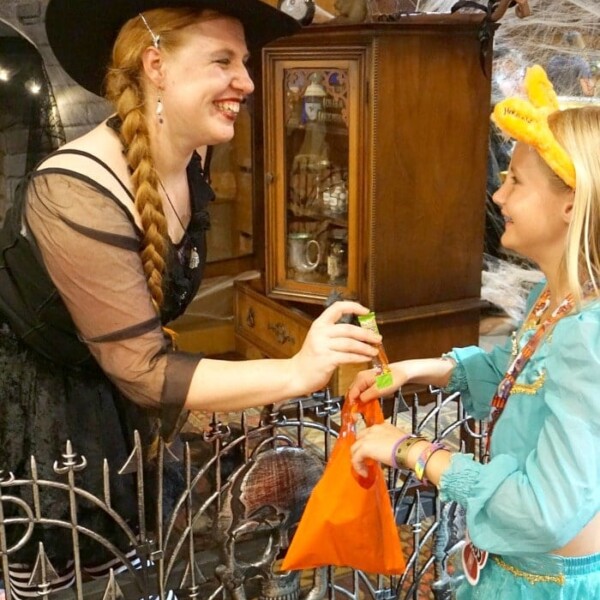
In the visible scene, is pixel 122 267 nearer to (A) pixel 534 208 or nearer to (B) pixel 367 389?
(B) pixel 367 389

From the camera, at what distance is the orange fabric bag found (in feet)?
3.97

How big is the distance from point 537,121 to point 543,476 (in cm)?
46

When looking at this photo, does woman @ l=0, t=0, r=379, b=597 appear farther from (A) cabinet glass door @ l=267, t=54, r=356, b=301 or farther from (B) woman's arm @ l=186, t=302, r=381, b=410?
(A) cabinet glass door @ l=267, t=54, r=356, b=301

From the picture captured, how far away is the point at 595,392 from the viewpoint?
0.96 meters

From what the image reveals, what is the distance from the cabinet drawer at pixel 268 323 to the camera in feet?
10.9

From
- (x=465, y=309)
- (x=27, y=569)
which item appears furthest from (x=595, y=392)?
(x=465, y=309)

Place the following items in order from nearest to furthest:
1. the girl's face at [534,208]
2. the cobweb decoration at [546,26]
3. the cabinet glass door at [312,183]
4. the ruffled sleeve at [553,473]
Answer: the ruffled sleeve at [553,473] < the girl's face at [534,208] < the cabinet glass door at [312,183] < the cobweb decoration at [546,26]

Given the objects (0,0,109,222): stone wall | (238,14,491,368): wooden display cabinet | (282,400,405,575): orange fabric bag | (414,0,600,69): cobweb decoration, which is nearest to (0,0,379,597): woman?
(282,400,405,575): orange fabric bag

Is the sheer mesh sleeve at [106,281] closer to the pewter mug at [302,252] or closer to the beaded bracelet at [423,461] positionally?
the beaded bracelet at [423,461]

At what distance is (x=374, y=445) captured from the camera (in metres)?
1.16

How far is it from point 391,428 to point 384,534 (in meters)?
0.18

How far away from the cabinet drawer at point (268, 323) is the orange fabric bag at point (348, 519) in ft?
6.34

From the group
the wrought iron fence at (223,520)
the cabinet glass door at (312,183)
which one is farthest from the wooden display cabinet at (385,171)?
the wrought iron fence at (223,520)

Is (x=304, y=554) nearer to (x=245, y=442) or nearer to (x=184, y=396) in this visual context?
(x=245, y=442)
